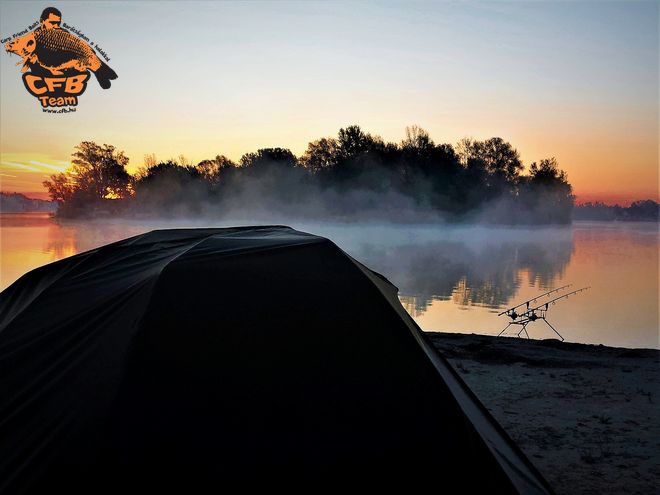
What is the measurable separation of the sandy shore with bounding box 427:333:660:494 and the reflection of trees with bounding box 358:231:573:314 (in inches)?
307

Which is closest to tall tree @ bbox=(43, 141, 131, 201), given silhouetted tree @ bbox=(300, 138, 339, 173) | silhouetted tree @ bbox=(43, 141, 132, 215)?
silhouetted tree @ bbox=(43, 141, 132, 215)

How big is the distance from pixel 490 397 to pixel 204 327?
4996mm

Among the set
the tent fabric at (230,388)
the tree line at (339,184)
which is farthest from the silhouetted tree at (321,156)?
the tent fabric at (230,388)

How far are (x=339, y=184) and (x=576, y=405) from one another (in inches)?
2245

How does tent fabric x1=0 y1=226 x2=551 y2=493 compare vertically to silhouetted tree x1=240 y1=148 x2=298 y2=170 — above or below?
below

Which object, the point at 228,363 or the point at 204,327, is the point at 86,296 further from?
the point at 228,363

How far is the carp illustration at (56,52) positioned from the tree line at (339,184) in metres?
44.1

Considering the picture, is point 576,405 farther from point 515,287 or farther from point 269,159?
point 269,159

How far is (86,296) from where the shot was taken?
342cm

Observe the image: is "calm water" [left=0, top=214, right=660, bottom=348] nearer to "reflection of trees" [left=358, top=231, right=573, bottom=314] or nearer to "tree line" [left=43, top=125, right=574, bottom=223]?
"reflection of trees" [left=358, top=231, right=573, bottom=314]

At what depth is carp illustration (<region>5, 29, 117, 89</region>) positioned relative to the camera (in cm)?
1510

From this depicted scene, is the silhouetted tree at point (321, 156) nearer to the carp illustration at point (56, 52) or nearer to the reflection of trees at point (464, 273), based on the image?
the reflection of trees at point (464, 273)

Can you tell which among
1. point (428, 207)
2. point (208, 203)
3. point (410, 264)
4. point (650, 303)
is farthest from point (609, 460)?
point (208, 203)

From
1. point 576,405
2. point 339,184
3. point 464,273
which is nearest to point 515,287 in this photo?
point 464,273
